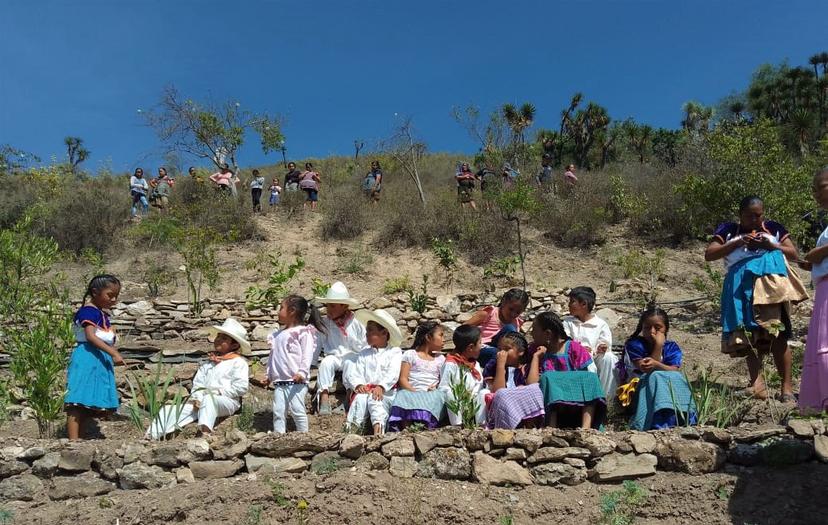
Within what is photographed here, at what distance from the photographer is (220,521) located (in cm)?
316

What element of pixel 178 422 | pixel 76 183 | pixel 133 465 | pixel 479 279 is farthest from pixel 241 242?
pixel 133 465

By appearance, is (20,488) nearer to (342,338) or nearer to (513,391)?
(342,338)

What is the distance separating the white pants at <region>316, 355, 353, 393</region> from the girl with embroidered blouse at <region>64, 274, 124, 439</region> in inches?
57.7

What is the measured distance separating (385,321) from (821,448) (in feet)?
9.49

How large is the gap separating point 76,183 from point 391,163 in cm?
882

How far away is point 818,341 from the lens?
3264 mm

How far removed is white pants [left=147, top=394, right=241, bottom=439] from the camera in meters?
4.06

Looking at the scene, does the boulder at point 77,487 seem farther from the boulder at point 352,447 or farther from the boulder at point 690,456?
Result: the boulder at point 690,456

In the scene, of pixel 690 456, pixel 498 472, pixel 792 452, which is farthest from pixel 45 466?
pixel 792 452

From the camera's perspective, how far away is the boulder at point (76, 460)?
352 centimetres

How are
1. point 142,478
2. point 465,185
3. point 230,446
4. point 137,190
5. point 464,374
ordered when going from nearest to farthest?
point 142,478 < point 230,446 < point 464,374 < point 465,185 < point 137,190

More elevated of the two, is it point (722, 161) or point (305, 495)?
point (722, 161)

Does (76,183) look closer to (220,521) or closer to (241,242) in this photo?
(241,242)

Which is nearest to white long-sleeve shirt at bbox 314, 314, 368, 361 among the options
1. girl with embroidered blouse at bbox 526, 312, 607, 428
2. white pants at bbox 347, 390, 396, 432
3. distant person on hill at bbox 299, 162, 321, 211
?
white pants at bbox 347, 390, 396, 432
